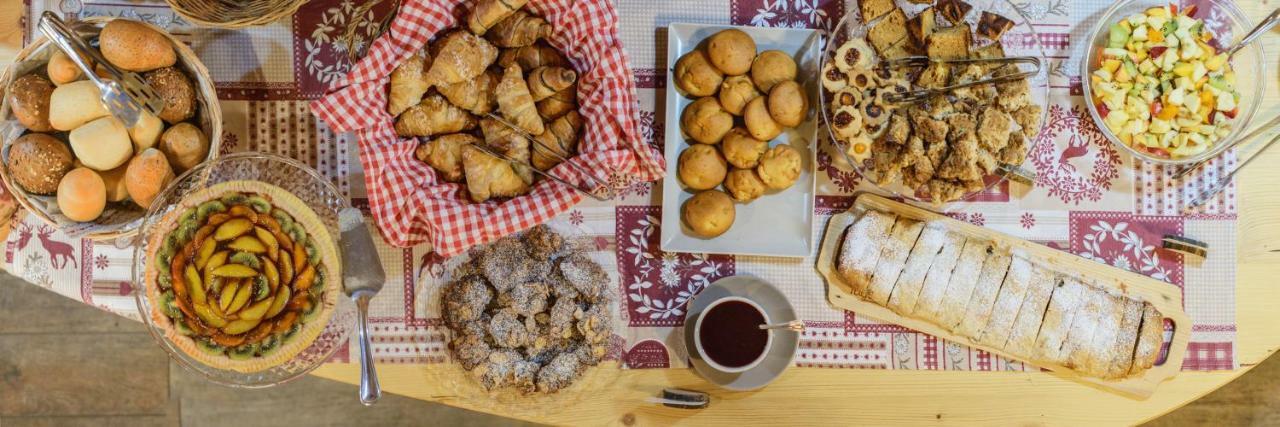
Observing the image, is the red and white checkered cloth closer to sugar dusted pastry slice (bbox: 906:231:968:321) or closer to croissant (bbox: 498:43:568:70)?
croissant (bbox: 498:43:568:70)

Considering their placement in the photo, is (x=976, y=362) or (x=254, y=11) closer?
(x=254, y=11)

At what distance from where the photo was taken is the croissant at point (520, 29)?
1.79 m

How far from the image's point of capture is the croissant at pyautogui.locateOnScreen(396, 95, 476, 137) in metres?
1.80

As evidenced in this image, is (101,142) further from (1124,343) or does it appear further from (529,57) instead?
(1124,343)

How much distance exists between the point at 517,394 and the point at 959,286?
3.78 ft

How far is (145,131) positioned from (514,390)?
1013mm

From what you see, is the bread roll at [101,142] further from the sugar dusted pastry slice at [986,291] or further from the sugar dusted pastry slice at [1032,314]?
the sugar dusted pastry slice at [1032,314]

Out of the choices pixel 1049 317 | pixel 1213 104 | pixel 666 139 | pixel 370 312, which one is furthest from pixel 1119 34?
pixel 370 312

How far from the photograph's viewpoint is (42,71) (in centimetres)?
180

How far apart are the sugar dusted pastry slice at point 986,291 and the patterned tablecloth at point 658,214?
0.10 meters

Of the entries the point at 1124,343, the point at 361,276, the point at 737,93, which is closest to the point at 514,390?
the point at 361,276

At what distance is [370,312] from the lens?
2033mm

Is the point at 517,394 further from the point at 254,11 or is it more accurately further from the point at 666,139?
the point at 254,11

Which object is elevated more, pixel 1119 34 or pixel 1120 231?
pixel 1119 34
